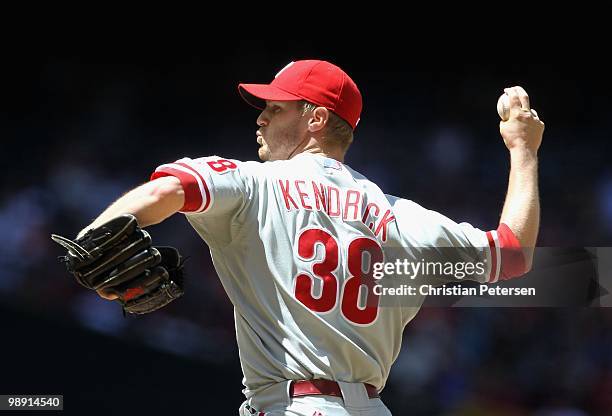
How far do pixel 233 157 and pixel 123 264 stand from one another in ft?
13.6

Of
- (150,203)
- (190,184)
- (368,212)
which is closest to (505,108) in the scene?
(368,212)

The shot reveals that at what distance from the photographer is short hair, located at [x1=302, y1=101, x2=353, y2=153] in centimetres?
274

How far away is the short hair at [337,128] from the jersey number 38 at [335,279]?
1.18 ft

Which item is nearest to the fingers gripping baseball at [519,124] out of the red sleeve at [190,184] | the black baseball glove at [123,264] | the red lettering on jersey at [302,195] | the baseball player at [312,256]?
the baseball player at [312,256]

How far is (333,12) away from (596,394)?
2964 mm

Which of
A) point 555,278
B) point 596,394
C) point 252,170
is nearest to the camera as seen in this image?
point 252,170

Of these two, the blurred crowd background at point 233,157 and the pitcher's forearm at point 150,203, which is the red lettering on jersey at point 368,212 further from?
the blurred crowd background at point 233,157

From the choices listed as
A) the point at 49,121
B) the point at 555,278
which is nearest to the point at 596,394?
the point at 555,278

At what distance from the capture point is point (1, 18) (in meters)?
6.06

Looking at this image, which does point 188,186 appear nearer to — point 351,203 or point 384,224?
point 351,203

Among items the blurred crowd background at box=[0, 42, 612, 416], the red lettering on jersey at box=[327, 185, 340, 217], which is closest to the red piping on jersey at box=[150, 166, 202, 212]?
the red lettering on jersey at box=[327, 185, 340, 217]

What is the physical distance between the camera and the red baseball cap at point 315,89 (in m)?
2.73

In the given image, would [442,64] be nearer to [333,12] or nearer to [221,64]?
[333,12]

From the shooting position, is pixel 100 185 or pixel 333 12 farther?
pixel 333 12
